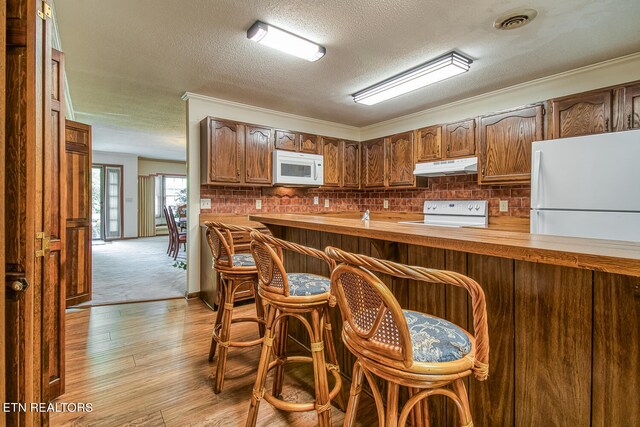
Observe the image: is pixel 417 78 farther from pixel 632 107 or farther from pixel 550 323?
pixel 550 323

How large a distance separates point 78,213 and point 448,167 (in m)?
4.13

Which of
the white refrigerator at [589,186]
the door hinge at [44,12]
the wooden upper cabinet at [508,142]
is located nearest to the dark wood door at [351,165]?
the wooden upper cabinet at [508,142]

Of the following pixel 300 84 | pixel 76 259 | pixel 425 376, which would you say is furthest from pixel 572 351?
pixel 76 259

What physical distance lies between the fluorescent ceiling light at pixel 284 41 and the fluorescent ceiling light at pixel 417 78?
2.87ft

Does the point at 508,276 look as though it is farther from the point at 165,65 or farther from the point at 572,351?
the point at 165,65

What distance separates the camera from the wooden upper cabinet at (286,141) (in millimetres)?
3846

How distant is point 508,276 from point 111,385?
2.23m

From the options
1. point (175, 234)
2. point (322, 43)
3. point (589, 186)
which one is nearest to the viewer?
point (589, 186)

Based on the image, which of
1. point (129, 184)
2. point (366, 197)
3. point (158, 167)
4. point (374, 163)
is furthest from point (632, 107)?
point (158, 167)

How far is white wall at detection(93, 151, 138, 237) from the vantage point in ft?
26.2

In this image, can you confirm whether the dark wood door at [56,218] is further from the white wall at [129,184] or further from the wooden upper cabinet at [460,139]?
the white wall at [129,184]

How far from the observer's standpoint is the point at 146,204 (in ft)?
28.6

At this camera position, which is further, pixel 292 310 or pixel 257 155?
pixel 257 155

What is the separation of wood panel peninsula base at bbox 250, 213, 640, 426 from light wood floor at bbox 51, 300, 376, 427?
75 centimetres
